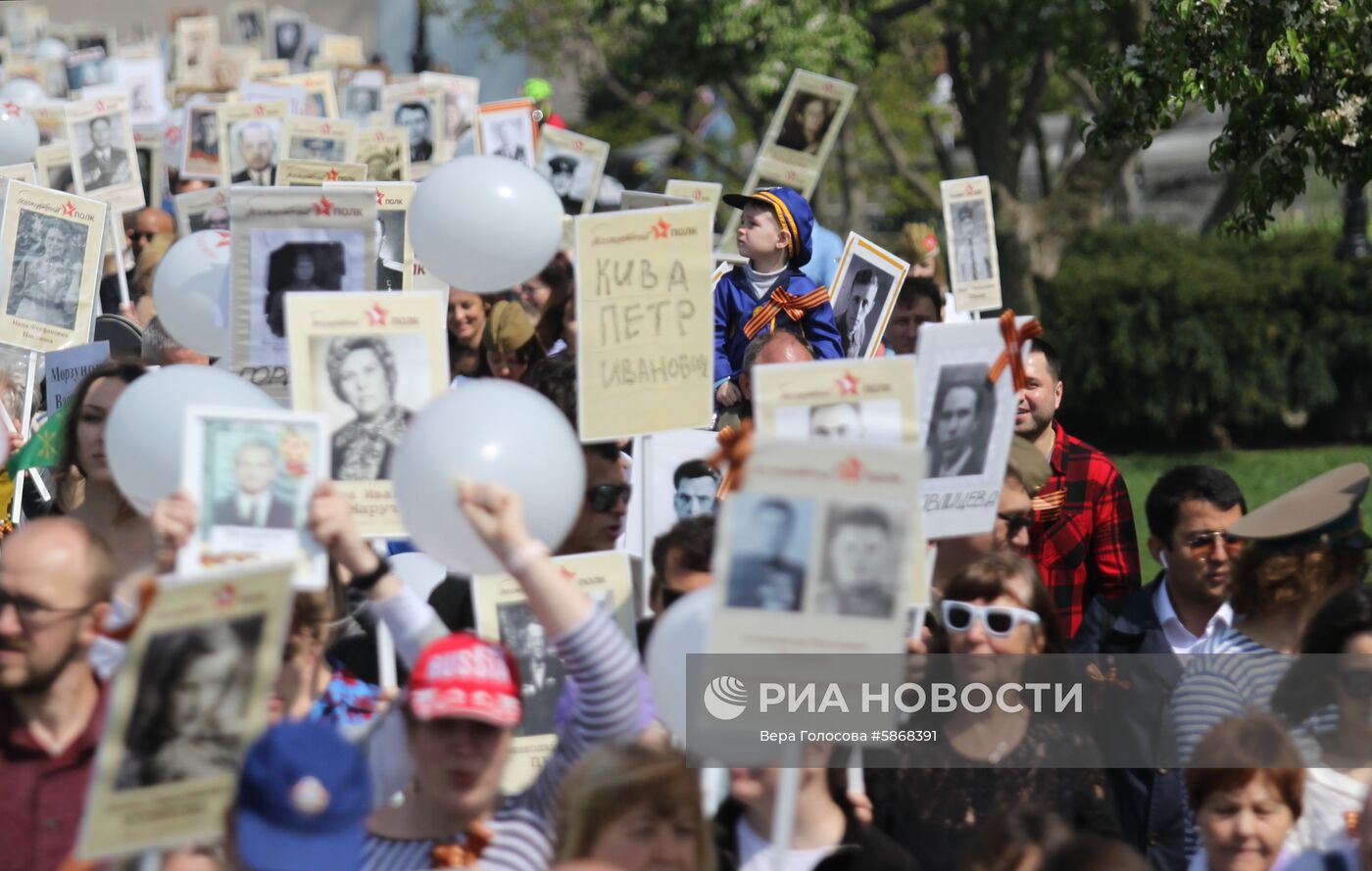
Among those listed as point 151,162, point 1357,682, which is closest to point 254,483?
point 1357,682

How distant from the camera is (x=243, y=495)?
358cm

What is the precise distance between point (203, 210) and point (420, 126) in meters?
3.30

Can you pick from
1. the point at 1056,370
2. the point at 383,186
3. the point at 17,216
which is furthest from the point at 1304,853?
the point at 17,216

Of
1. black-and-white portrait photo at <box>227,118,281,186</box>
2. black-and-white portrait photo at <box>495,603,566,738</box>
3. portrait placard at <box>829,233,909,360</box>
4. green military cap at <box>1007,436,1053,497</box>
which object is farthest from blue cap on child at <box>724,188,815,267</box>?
black-and-white portrait photo at <box>227,118,281,186</box>

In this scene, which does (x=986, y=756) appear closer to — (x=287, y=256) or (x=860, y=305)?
(x=287, y=256)

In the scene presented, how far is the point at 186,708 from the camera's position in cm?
304

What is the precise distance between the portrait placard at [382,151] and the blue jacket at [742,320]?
3.05m

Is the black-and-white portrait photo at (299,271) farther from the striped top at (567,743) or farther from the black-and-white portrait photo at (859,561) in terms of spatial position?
the black-and-white portrait photo at (859,561)

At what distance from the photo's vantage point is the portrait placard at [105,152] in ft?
30.1

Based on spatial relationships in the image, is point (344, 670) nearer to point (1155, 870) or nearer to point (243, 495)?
point (243, 495)

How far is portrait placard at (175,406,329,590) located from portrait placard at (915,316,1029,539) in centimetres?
150

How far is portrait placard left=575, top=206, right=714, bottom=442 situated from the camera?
15.1 feet

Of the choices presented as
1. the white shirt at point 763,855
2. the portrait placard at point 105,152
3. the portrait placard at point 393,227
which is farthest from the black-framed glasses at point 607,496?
the portrait placard at point 105,152

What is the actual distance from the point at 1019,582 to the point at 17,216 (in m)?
4.52
